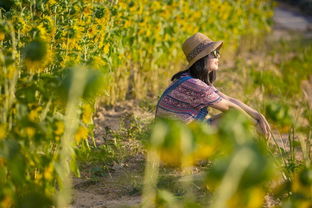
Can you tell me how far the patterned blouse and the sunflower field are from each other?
40 cm

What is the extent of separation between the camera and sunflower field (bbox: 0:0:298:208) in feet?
8.66

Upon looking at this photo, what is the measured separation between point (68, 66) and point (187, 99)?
123 centimetres

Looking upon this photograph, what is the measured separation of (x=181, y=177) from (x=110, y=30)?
4.92ft

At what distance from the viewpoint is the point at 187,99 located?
168 inches

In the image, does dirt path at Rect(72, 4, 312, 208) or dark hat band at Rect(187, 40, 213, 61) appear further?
dark hat band at Rect(187, 40, 213, 61)

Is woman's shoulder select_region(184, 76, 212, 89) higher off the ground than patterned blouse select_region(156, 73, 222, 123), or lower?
higher

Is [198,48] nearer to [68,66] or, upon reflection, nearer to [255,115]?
[255,115]

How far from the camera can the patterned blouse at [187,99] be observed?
4.20 metres

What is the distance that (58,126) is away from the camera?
9.12 ft

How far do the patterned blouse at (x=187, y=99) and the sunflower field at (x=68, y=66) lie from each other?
0.40m

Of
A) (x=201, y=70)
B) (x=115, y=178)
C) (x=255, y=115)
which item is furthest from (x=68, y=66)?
(x=255, y=115)

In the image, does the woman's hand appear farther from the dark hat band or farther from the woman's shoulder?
the dark hat band

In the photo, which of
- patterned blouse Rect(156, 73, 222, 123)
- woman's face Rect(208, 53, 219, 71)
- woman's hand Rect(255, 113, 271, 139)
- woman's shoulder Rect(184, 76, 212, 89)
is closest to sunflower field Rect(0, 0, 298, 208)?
patterned blouse Rect(156, 73, 222, 123)

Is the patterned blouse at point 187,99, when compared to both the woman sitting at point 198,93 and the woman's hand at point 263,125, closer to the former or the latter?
the woman sitting at point 198,93
